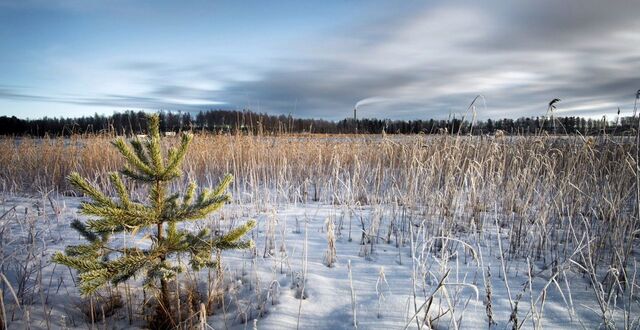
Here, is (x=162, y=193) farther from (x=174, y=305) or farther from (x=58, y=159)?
(x=58, y=159)

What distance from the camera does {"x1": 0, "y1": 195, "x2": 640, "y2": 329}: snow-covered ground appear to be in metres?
2.27

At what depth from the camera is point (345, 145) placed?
9.97m

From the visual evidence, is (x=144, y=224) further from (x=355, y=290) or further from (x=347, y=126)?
(x=347, y=126)

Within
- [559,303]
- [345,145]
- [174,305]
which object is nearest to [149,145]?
[174,305]

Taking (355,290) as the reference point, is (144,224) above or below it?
above

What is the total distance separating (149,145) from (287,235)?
2.28 meters

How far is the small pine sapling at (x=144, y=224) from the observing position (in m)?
1.83

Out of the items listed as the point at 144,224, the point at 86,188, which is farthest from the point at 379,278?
the point at 86,188

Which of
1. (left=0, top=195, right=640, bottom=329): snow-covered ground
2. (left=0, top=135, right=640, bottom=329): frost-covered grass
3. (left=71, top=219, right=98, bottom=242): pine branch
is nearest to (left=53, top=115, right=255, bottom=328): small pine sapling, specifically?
(left=71, top=219, right=98, bottom=242): pine branch

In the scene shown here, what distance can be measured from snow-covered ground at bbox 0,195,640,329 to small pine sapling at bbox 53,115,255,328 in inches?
14.8

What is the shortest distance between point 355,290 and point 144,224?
1725 millimetres

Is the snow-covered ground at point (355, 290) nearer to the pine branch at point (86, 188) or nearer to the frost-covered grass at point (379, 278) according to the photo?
the frost-covered grass at point (379, 278)

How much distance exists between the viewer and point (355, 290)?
273 cm

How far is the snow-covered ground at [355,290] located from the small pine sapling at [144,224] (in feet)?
1.24
